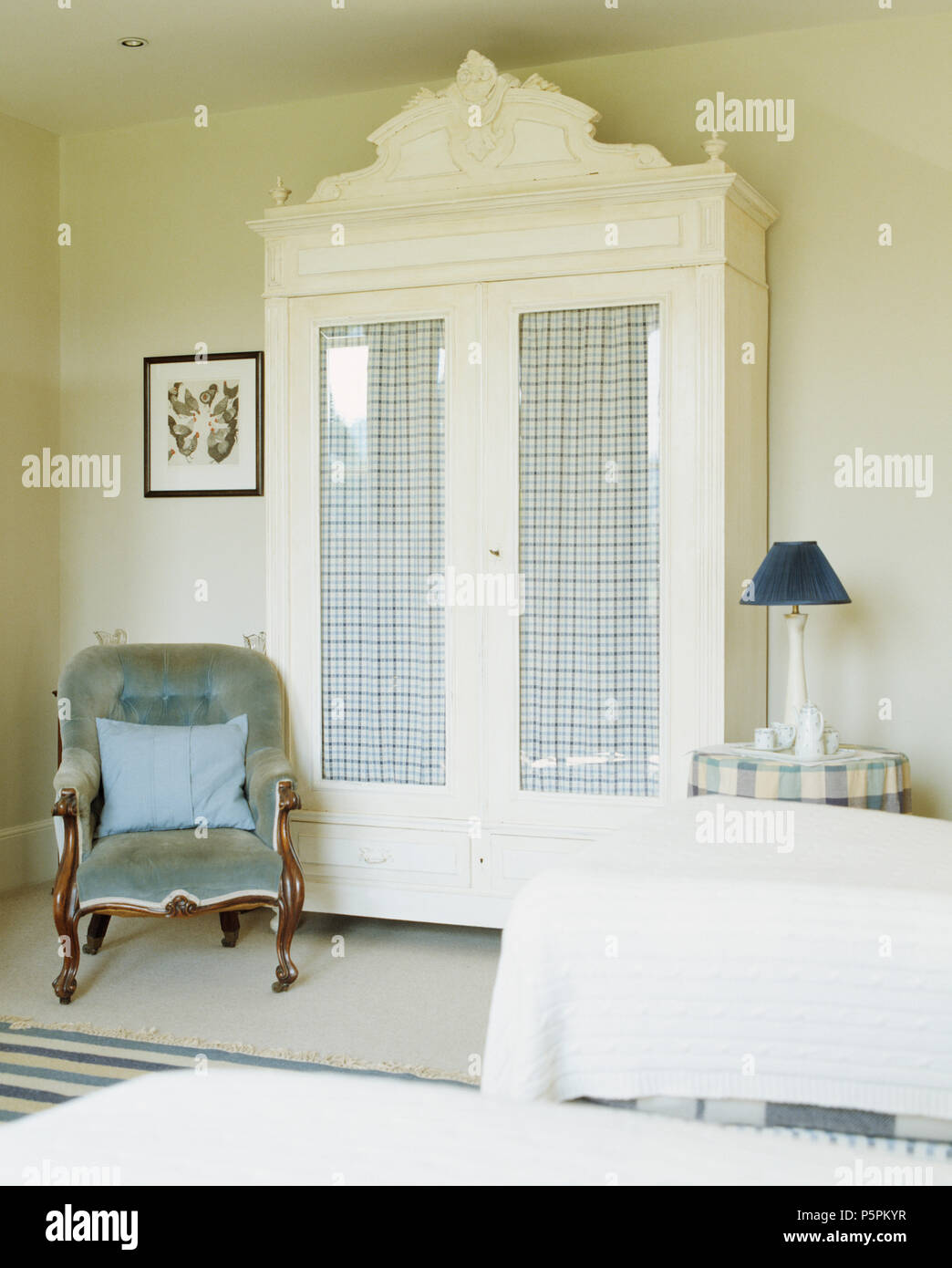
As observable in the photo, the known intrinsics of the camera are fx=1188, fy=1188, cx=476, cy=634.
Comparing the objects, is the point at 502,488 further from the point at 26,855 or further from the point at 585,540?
the point at 26,855

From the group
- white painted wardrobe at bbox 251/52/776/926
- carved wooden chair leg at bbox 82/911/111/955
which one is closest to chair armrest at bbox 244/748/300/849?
white painted wardrobe at bbox 251/52/776/926

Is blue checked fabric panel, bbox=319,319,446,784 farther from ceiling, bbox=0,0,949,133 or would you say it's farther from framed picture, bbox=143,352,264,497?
ceiling, bbox=0,0,949,133

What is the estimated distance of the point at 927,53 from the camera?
3791 mm

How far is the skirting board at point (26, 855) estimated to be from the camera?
4.72 m

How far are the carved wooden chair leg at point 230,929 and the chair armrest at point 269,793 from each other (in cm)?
39

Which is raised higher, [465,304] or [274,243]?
[274,243]

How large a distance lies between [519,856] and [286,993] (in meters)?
0.85

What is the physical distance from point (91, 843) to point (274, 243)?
2.07m

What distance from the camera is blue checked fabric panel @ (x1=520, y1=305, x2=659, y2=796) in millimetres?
3709

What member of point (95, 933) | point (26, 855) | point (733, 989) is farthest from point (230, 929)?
point (733, 989)

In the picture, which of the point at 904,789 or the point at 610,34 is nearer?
the point at 904,789

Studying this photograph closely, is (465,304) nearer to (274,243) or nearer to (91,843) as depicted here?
(274,243)

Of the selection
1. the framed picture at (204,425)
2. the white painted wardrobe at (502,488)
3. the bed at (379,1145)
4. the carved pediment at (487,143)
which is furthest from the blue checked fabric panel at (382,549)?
A: the bed at (379,1145)
